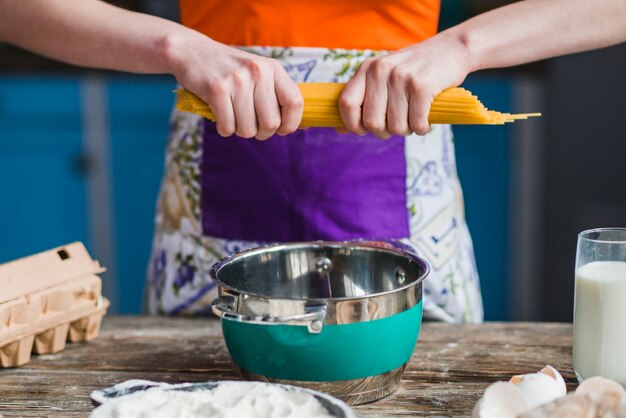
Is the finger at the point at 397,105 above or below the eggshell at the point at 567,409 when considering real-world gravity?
above

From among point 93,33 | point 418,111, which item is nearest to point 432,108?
point 418,111

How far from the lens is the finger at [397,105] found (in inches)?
38.4

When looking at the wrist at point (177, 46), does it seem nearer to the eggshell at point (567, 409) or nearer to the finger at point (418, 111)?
the finger at point (418, 111)

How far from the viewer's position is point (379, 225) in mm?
1280

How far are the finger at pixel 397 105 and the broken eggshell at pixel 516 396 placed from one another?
1.08 ft

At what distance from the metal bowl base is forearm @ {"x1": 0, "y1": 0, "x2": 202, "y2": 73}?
427 mm

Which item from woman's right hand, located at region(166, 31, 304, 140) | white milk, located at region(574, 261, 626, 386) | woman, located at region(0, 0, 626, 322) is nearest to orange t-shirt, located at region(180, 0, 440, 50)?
woman, located at region(0, 0, 626, 322)

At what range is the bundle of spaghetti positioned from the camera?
95 centimetres

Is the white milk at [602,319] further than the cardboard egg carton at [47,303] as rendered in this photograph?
No

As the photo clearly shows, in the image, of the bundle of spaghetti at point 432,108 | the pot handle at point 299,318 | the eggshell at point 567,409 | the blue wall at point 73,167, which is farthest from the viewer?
the blue wall at point 73,167

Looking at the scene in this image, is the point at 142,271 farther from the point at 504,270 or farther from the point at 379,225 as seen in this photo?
the point at 379,225

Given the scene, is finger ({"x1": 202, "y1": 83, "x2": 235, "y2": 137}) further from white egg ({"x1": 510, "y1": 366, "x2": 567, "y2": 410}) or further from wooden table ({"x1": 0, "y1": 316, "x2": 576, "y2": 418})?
white egg ({"x1": 510, "y1": 366, "x2": 567, "y2": 410})

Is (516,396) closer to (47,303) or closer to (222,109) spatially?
(222,109)

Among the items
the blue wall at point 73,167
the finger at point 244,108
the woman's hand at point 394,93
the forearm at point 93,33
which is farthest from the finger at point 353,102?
the blue wall at point 73,167
